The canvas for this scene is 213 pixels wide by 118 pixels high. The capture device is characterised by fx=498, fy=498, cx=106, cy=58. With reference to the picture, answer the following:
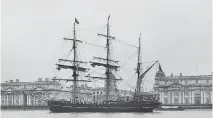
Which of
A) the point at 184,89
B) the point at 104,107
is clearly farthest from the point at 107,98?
the point at 184,89

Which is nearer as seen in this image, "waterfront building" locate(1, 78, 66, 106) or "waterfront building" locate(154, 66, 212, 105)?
"waterfront building" locate(154, 66, 212, 105)

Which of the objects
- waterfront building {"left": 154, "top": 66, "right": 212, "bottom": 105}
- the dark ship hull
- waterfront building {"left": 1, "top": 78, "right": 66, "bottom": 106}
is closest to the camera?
the dark ship hull

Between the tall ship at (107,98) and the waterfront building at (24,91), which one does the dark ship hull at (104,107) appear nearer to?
the tall ship at (107,98)

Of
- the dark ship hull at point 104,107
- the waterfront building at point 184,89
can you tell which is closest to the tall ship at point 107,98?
the dark ship hull at point 104,107

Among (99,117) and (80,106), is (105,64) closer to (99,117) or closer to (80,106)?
(80,106)

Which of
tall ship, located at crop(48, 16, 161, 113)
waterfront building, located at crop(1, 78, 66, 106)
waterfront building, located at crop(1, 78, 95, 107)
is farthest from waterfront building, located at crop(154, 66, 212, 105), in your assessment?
tall ship, located at crop(48, 16, 161, 113)

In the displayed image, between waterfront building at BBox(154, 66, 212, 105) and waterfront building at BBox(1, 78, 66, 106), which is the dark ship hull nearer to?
waterfront building at BBox(154, 66, 212, 105)

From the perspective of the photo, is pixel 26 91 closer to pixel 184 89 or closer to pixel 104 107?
pixel 184 89
